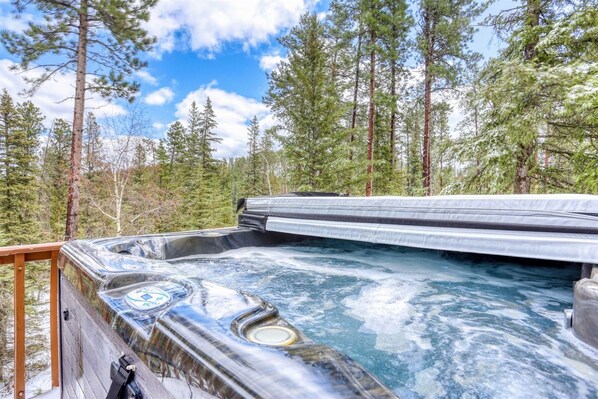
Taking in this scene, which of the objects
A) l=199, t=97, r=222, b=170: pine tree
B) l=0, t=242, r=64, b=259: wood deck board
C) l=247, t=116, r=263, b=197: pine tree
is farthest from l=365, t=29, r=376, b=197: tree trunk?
l=199, t=97, r=222, b=170: pine tree

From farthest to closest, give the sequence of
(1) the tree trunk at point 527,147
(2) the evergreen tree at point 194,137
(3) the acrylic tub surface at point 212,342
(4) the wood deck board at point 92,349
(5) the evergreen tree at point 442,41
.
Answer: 1. (2) the evergreen tree at point 194,137
2. (5) the evergreen tree at point 442,41
3. (1) the tree trunk at point 527,147
4. (4) the wood deck board at point 92,349
5. (3) the acrylic tub surface at point 212,342

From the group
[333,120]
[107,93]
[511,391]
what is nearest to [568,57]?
[333,120]

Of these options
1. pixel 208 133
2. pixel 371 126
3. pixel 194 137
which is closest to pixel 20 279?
pixel 371 126

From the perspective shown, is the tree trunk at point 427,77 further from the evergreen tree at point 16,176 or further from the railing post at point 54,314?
the evergreen tree at point 16,176

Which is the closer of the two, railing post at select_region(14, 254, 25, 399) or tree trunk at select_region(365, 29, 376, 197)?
railing post at select_region(14, 254, 25, 399)

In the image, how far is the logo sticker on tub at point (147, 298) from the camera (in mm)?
836

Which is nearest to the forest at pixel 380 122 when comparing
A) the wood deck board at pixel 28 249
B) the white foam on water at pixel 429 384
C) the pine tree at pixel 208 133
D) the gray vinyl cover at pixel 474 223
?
the pine tree at pixel 208 133

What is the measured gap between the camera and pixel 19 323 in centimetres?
164

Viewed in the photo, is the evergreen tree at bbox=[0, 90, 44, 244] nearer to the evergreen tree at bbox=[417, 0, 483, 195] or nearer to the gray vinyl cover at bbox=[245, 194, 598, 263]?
the gray vinyl cover at bbox=[245, 194, 598, 263]

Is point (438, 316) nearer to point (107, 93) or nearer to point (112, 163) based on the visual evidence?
point (107, 93)

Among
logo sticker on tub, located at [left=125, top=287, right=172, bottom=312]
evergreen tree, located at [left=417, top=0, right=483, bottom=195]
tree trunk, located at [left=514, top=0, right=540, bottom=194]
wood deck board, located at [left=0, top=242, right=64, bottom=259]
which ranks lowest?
wood deck board, located at [left=0, top=242, right=64, bottom=259]

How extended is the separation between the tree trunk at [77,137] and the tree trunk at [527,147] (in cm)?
801

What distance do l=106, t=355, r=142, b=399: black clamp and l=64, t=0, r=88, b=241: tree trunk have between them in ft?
21.4

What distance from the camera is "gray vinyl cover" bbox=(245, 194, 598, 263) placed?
1.16 metres
